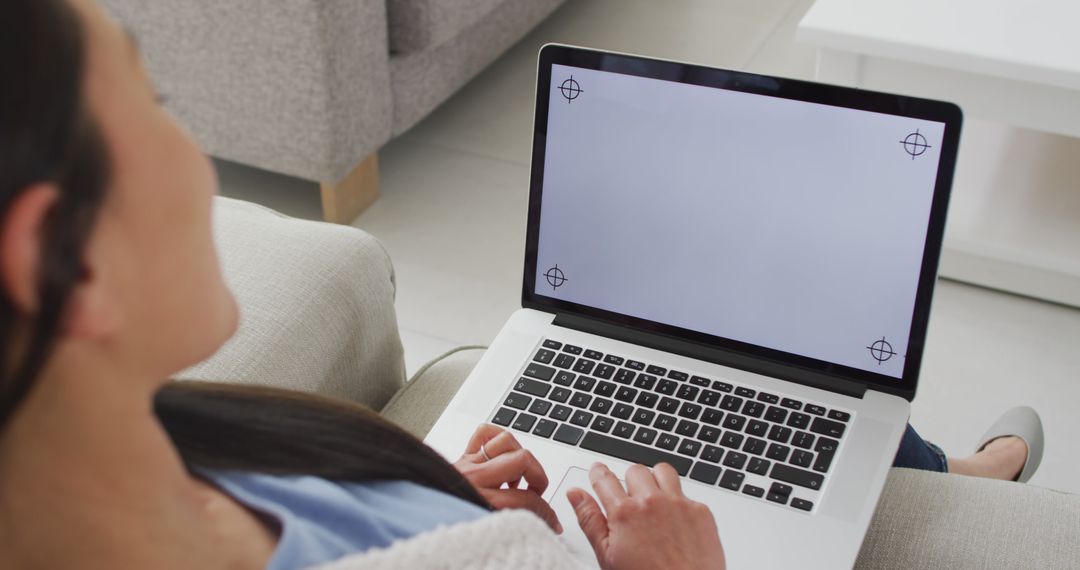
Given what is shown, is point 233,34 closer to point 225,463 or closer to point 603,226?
point 603,226

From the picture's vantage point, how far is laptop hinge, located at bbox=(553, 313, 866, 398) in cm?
95

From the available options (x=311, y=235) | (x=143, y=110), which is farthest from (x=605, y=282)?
(x=143, y=110)

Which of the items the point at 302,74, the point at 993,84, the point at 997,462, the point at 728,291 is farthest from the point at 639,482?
the point at 302,74

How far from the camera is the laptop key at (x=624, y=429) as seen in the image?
0.93 metres

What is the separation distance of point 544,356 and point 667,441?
0.14 m

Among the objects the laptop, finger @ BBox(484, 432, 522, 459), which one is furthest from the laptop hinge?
finger @ BBox(484, 432, 522, 459)

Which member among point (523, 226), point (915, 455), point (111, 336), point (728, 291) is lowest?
point (523, 226)

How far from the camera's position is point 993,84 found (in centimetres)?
156

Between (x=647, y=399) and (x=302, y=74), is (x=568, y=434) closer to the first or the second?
(x=647, y=399)

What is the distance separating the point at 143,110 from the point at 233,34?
1.52 metres

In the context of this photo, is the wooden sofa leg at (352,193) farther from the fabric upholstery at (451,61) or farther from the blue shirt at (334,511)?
the blue shirt at (334,511)

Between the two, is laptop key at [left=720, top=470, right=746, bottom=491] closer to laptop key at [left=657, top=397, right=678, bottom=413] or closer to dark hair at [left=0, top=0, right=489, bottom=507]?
laptop key at [left=657, top=397, right=678, bottom=413]

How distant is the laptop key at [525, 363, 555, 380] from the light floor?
2.45 ft

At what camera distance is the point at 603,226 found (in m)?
0.99
